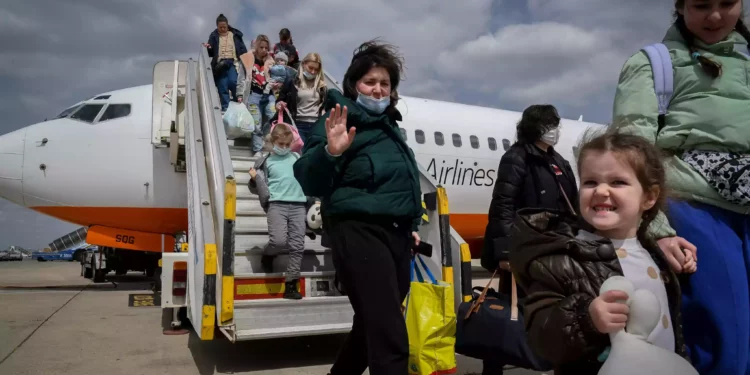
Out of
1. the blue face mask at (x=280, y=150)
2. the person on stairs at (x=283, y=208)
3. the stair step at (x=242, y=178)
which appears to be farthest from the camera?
the stair step at (x=242, y=178)

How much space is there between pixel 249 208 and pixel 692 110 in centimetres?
422

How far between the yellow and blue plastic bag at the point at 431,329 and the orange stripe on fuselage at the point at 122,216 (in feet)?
18.9

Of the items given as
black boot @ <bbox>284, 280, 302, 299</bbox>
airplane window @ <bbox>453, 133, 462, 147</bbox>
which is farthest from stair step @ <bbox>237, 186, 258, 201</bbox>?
airplane window @ <bbox>453, 133, 462, 147</bbox>

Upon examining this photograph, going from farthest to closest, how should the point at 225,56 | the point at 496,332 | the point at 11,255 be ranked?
the point at 11,255, the point at 225,56, the point at 496,332

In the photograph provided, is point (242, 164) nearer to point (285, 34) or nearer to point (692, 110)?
point (285, 34)

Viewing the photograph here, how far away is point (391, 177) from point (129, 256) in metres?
10.5

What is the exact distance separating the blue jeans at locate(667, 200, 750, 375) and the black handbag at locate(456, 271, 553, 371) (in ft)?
3.82

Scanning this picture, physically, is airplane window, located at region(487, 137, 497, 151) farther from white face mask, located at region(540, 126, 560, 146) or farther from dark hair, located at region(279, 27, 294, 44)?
white face mask, located at region(540, 126, 560, 146)

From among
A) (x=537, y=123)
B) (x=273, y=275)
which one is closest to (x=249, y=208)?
(x=273, y=275)

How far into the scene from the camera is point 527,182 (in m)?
3.47

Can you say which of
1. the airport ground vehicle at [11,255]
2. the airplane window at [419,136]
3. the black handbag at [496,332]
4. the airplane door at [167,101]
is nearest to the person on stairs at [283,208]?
the black handbag at [496,332]

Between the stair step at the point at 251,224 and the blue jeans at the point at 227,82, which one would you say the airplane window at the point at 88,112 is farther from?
the stair step at the point at 251,224

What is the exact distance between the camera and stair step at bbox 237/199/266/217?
205 inches

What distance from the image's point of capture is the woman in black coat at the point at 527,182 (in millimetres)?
3361
